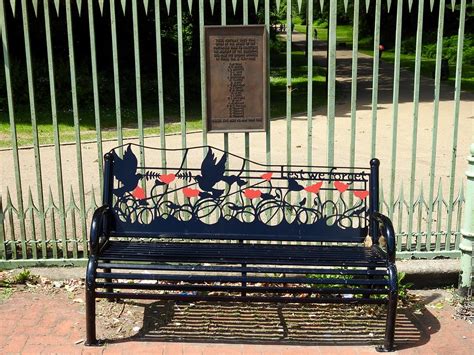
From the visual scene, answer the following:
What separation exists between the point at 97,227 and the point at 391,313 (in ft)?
6.59

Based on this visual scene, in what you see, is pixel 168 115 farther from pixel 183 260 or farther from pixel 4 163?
pixel 183 260

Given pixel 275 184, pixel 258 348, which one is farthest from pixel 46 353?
pixel 275 184

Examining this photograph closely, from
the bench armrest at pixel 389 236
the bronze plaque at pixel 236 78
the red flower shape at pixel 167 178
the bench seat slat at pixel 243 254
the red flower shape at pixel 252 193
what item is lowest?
the bench seat slat at pixel 243 254

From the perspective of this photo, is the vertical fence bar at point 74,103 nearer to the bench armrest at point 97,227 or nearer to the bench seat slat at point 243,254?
the bench armrest at point 97,227

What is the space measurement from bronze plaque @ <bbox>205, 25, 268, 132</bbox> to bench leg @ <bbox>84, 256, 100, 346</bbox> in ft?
5.31

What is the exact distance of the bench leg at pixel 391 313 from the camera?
3.72 metres

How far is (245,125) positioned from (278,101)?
12.8 m

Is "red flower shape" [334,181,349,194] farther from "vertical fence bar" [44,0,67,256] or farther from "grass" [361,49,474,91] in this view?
"grass" [361,49,474,91]

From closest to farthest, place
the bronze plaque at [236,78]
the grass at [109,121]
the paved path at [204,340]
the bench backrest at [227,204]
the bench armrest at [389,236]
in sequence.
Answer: the bench armrest at [389,236] → the paved path at [204,340] → the bench backrest at [227,204] → the bronze plaque at [236,78] → the grass at [109,121]

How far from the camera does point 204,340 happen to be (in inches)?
161

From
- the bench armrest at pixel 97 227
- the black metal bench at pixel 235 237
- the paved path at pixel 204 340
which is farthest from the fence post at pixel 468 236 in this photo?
the bench armrest at pixel 97 227

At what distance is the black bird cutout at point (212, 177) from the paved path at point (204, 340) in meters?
0.95

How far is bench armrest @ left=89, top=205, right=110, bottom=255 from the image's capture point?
153 inches

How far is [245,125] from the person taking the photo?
4855mm
